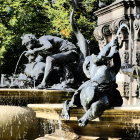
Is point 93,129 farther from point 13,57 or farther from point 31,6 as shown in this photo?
point 31,6

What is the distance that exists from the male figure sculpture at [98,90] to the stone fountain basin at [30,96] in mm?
2489

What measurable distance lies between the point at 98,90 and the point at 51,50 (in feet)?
15.4

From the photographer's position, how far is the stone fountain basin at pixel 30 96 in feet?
23.0

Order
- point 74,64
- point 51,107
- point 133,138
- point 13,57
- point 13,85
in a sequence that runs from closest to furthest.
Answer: point 133,138 < point 51,107 < point 74,64 < point 13,85 < point 13,57

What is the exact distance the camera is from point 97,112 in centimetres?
421

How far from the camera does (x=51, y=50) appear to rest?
29.3 ft

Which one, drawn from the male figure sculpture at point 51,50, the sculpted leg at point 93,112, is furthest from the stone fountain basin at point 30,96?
the sculpted leg at point 93,112

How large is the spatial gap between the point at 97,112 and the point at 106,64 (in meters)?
0.75

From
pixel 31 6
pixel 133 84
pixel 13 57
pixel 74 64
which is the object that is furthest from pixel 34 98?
pixel 31 6

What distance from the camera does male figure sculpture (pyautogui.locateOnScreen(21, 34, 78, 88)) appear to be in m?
8.67

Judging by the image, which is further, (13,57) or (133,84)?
(13,57)

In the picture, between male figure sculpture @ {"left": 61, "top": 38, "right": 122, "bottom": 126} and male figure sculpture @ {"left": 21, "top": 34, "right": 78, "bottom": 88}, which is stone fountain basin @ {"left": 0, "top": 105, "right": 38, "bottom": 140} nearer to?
male figure sculpture @ {"left": 21, "top": 34, "right": 78, "bottom": 88}

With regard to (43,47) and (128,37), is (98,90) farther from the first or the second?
(128,37)

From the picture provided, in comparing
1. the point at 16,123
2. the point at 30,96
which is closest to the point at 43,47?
the point at 30,96
